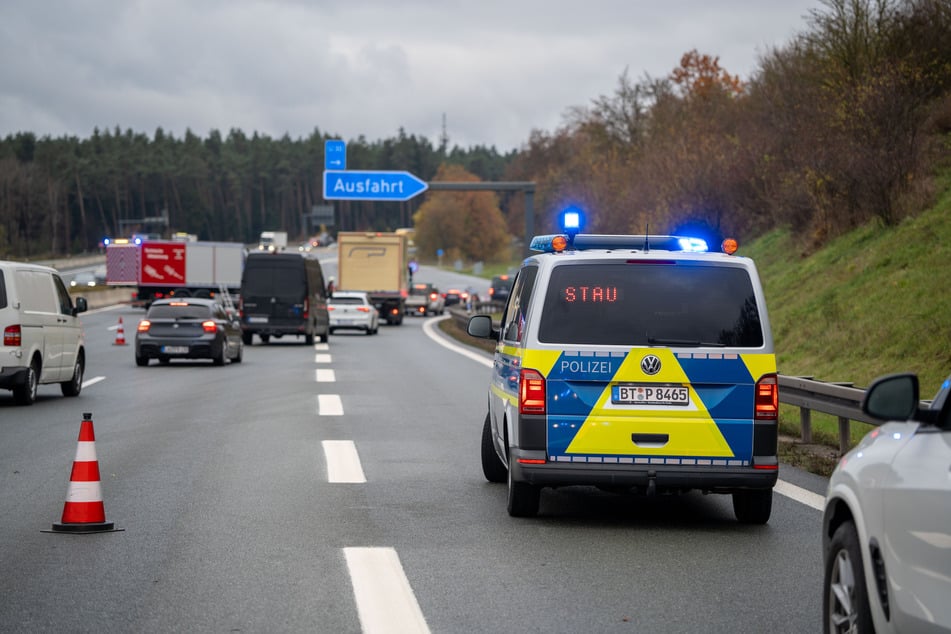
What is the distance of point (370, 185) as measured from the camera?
151 feet

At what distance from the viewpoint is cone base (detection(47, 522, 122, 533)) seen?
9.06 metres

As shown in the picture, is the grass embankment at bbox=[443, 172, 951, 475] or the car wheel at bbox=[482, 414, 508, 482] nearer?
the car wheel at bbox=[482, 414, 508, 482]

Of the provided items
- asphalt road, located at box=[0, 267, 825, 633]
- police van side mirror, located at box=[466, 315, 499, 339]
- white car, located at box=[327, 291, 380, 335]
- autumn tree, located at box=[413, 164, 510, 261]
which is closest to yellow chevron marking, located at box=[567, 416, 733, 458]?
asphalt road, located at box=[0, 267, 825, 633]

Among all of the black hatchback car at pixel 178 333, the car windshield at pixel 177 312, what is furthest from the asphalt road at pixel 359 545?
the car windshield at pixel 177 312

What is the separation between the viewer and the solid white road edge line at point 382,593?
6.49 metres

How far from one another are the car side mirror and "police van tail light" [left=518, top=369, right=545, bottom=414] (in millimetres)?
4619

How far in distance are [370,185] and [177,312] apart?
56.4 feet

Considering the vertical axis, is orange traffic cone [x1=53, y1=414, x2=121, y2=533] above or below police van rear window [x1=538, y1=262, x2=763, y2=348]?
below

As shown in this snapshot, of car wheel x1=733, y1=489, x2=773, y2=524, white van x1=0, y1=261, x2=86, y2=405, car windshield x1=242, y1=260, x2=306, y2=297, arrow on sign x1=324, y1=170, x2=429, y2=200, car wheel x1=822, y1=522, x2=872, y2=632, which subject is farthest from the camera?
arrow on sign x1=324, y1=170, x2=429, y2=200

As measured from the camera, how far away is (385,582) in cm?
752

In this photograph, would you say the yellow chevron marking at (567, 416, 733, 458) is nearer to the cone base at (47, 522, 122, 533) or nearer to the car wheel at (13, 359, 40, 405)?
the cone base at (47, 522, 122, 533)

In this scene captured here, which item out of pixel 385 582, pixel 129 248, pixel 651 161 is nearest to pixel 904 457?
pixel 385 582

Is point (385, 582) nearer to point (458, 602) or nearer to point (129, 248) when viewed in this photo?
point (458, 602)

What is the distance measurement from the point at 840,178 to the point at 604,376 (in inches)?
1006
